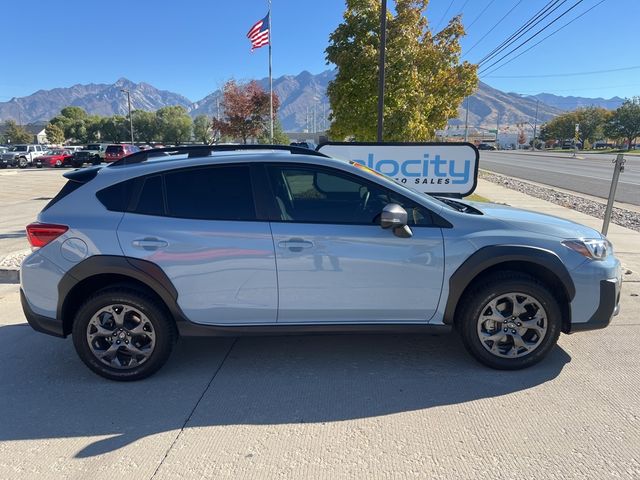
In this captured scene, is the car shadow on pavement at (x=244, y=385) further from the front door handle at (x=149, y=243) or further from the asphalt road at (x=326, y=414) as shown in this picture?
the front door handle at (x=149, y=243)

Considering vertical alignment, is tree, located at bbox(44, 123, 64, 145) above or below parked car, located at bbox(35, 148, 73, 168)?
above

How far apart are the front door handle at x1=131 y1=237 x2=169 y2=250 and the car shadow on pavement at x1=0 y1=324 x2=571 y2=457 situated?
1055 mm

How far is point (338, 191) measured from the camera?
3539 mm

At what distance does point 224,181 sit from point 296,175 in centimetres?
57

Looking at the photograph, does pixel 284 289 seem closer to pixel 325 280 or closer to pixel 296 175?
pixel 325 280

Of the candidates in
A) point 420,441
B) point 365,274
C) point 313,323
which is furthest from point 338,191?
point 420,441

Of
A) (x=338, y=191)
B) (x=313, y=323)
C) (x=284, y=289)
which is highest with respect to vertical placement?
(x=338, y=191)

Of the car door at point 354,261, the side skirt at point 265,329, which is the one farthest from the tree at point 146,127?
the car door at point 354,261

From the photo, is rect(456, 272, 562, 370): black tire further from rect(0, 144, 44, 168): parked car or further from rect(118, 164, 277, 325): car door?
rect(0, 144, 44, 168): parked car

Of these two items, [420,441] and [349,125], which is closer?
[420,441]

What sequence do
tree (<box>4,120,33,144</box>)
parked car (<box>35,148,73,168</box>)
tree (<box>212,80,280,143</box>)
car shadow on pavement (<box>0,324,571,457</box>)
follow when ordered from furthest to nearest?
tree (<box>4,120,33,144</box>)
tree (<box>212,80,280,143</box>)
parked car (<box>35,148,73,168</box>)
car shadow on pavement (<box>0,324,571,457</box>)

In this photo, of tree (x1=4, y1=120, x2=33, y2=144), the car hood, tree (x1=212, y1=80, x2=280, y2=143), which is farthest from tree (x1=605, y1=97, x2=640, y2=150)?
tree (x1=4, y1=120, x2=33, y2=144)

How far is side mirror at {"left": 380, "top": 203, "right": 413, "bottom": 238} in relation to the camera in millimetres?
3105

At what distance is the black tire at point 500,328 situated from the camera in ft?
11.0
